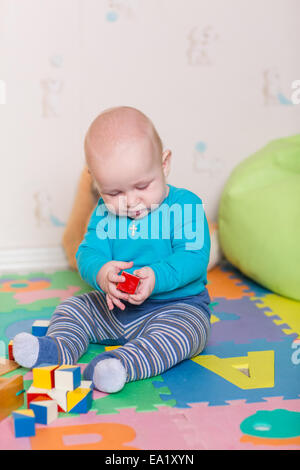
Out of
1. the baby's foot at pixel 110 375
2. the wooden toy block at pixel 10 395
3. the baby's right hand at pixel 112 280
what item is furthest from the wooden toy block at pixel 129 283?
the wooden toy block at pixel 10 395

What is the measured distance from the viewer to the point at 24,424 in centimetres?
80

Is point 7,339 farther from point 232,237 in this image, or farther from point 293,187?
point 293,187

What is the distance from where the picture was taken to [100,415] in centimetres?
87

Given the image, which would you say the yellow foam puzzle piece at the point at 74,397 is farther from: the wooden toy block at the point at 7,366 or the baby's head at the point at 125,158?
the baby's head at the point at 125,158

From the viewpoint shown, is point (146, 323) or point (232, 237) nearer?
point (146, 323)

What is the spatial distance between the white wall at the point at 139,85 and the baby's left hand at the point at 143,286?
31.6 inches

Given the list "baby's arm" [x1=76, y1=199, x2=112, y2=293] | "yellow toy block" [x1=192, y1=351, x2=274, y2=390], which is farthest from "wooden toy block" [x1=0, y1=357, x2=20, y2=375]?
"yellow toy block" [x1=192, y1=351, x2=274, y2=390]

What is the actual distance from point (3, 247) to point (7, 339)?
0.64m

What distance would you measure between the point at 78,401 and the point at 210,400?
0.71 feet

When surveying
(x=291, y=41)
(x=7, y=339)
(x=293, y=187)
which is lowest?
(x=7, y=339)

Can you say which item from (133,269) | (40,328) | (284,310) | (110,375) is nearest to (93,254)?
(133,269)

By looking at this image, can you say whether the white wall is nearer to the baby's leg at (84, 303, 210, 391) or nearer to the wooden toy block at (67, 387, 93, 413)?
the baby's leg at (84, 303, 210, 391)

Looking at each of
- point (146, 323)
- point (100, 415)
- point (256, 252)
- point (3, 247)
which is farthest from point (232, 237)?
point (100, 415)

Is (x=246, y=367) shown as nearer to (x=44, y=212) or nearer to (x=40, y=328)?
(x=40, y=328)
